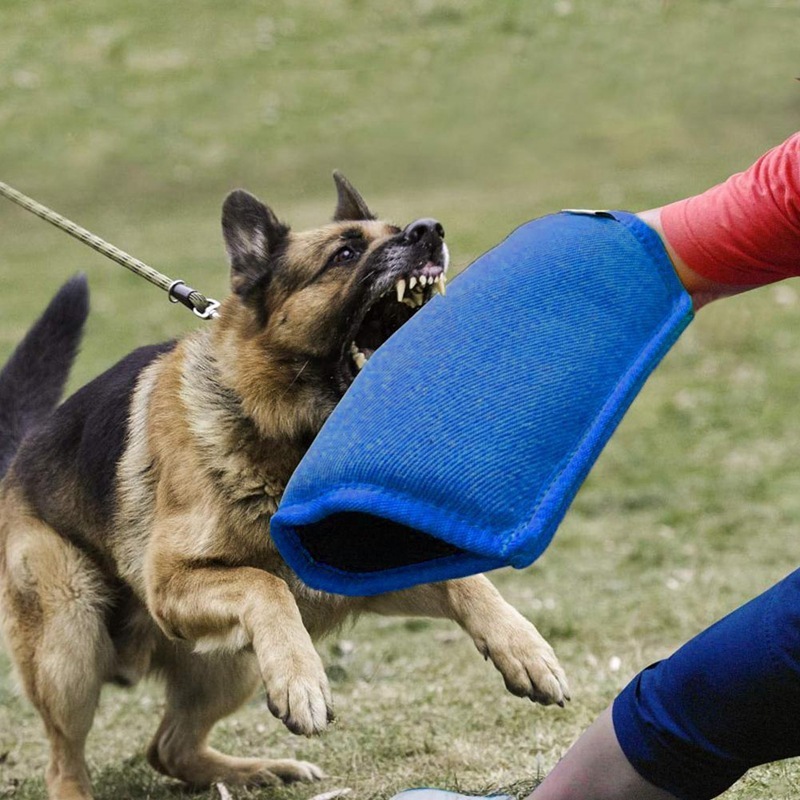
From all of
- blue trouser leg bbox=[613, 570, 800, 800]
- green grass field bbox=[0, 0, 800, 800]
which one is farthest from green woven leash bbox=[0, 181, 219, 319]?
blue trouser leg bbox=[613, 570, 800, 800]

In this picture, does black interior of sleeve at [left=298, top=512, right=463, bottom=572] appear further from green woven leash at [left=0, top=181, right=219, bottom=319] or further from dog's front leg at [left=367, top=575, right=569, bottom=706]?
green woven leash at [left=0, top=181, right=219, bottom=319]

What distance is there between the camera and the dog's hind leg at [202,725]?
4.41 metres

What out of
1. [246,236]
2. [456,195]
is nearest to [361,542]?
[246,236]

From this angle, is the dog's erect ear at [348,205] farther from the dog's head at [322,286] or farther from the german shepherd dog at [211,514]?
the dog's head at [322,286]

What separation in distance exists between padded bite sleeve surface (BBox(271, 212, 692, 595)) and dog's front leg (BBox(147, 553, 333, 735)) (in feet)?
1.67

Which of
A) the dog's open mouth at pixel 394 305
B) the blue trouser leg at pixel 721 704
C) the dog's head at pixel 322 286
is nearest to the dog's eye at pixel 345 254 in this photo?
the dog's head at pixel 322 286

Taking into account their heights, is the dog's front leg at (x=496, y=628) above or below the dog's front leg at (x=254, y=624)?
below

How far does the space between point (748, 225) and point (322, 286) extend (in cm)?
170

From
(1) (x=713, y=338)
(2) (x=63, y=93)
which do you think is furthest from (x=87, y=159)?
(1) (x=713, y=338)

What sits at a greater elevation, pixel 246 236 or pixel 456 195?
pixel 246 236

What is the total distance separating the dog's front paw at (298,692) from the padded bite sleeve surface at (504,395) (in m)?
0.50

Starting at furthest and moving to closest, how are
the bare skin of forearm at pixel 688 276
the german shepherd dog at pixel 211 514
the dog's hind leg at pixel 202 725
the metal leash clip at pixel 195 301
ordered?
1. the dog's hind leg at pixel 202 725
2. the metal leash clip at pixel 195 301
3. the german shepherd dog at pixel 211 514
4. the bare skin of forearm at pixel 688 276

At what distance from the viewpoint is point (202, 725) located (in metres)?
4.55

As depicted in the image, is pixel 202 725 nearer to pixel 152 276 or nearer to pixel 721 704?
pixel 152 276
